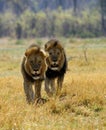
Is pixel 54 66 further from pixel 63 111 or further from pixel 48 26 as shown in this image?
pixel 48 26

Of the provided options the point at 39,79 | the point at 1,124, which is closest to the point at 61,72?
the point at 39,79

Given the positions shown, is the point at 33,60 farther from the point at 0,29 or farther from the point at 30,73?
the point at 0,29

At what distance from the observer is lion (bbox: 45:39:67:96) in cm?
976

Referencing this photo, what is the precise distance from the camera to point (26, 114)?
766 cm

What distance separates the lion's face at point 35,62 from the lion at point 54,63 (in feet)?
2.80

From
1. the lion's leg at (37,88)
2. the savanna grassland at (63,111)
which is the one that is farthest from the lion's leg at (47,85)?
the lion's leg at (37,88)

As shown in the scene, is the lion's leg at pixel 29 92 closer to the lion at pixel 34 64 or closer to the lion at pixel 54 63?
the lion at pixel 34 64

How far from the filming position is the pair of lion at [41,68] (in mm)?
8797

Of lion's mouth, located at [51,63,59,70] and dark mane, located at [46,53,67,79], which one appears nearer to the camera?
lion's mouth, located at [51,63,59,70]

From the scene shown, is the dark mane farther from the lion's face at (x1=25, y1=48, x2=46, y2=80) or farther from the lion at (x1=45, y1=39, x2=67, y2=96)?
the lion's face at (x1=25, y1=48, x2=46, y2=80)

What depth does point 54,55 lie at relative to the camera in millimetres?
9750

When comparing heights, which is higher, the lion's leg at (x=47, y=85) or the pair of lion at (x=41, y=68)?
the pair of lion at (x=41, y=68)

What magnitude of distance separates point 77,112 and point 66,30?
8379cm

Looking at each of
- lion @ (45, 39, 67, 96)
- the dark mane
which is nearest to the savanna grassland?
lion @ (45, 39, 67, 96)
